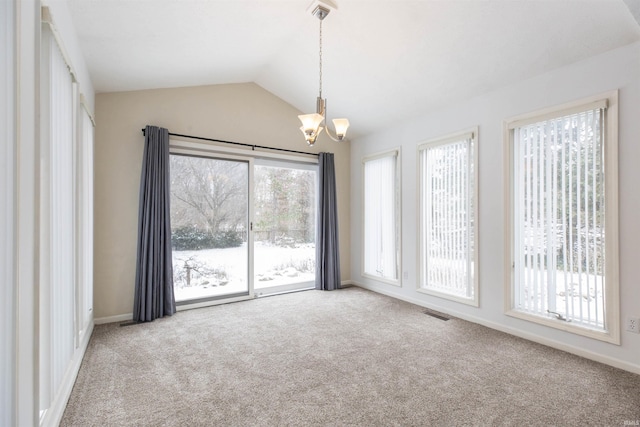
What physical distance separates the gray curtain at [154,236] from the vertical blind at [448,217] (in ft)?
10.8

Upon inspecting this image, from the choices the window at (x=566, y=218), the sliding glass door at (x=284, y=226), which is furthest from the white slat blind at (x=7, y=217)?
the window at (x=566, y=218)

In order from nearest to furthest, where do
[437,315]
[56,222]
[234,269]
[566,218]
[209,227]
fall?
1. [56,222]
2. [566,218]
3. [437,315]
4. [209,227]
5. [234,269]

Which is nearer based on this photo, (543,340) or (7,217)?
(7,217)

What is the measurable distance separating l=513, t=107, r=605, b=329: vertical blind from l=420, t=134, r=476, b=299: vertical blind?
0.54 metres

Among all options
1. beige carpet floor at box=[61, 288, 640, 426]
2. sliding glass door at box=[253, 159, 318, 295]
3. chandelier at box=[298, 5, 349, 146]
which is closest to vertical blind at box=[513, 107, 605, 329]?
beige carpet floor at box=[61, 288, 640, 426]

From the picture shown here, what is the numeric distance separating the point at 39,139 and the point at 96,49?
1.80m

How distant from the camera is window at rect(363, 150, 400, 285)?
4.73m

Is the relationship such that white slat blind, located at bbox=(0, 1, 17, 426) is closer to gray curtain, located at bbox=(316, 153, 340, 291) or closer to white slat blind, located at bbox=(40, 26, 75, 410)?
white slat blind, located at bbox=(40, 26, 75, 410)

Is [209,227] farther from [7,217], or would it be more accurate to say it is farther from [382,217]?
[7,217]

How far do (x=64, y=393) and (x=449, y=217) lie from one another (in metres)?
3.95

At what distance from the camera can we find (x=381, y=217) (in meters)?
4.98

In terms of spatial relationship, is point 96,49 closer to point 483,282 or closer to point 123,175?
point 123,175

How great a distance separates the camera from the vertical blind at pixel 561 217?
2.69m

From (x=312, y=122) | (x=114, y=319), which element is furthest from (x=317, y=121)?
(x=114, y=319)
